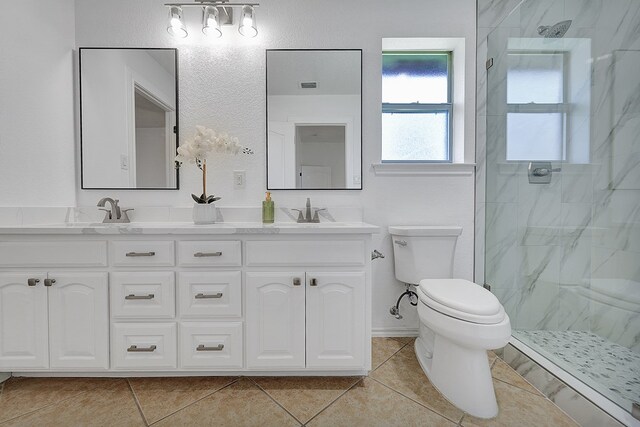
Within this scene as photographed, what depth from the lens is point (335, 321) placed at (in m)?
1.28

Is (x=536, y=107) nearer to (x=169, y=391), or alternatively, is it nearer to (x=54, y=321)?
(x=169, y=391)

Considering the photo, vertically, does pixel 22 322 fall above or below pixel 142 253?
below

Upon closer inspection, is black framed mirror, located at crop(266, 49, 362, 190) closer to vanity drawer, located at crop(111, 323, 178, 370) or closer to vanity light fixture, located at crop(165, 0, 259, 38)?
vanity light fixture, located at crop(165, 0, 259, 38)

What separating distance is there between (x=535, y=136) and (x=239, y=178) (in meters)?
1.83

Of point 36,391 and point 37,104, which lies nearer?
point 36,391

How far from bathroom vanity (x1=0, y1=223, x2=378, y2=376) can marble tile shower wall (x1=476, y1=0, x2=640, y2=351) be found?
105 centimetres

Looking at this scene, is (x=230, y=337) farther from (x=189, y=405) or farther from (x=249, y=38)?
(x=249, y=38)

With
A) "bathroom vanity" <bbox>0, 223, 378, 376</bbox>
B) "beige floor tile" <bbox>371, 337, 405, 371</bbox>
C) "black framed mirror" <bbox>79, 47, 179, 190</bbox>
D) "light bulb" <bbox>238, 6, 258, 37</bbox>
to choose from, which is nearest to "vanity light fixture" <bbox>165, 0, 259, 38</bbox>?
"light bulb" <bbox>238, 6, 258, 37</bbox>

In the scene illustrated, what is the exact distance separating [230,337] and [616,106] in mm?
2226

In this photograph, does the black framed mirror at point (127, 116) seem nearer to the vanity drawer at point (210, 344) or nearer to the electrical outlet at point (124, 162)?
the electrical outlet at point (124, 162)

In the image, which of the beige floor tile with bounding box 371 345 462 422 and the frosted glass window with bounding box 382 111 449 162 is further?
the frosted glass window with bounding box 382 111 449 162

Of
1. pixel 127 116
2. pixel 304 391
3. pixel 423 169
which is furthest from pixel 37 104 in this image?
pixel 423 169

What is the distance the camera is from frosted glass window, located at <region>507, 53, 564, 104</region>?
1535mm

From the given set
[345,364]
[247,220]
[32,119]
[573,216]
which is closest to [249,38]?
[247,220]
